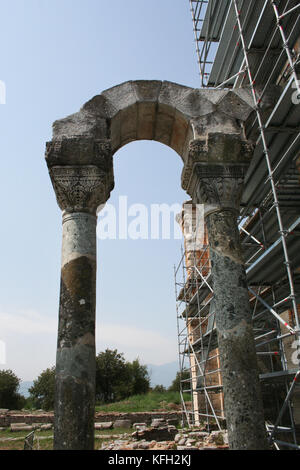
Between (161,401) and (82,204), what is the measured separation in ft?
63.2

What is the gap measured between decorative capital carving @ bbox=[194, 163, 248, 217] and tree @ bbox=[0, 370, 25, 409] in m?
30.9

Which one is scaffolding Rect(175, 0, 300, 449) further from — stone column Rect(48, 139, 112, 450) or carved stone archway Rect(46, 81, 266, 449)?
stone column Rect(48, 139, 112, 450)

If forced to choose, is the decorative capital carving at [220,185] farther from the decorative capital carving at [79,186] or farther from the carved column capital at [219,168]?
the decorative capital carving at [79,186]

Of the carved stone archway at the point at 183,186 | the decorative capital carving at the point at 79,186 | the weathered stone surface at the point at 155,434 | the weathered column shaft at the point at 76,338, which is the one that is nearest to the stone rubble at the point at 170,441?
the weathered stone surface at the point at 155,434

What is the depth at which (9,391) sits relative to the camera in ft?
96.9

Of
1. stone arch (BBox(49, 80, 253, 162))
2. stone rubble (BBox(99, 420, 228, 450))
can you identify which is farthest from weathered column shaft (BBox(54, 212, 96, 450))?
stone rubble (BBox(99, 420, 228, 450))

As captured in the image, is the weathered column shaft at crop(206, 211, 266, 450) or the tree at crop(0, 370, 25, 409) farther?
the tree at crop(0, 370, 25, 409)

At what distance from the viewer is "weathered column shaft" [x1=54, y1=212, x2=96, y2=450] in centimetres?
295

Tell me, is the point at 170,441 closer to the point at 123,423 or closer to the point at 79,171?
the point at 79,171

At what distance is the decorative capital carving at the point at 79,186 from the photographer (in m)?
3.78

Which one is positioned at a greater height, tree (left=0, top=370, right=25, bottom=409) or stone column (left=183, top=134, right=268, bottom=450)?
stone column (left=183, top=134, right=268, bottom=450)

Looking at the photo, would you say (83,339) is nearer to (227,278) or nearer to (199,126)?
(227,278)

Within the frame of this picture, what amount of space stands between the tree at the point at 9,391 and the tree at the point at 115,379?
22.8 ft
